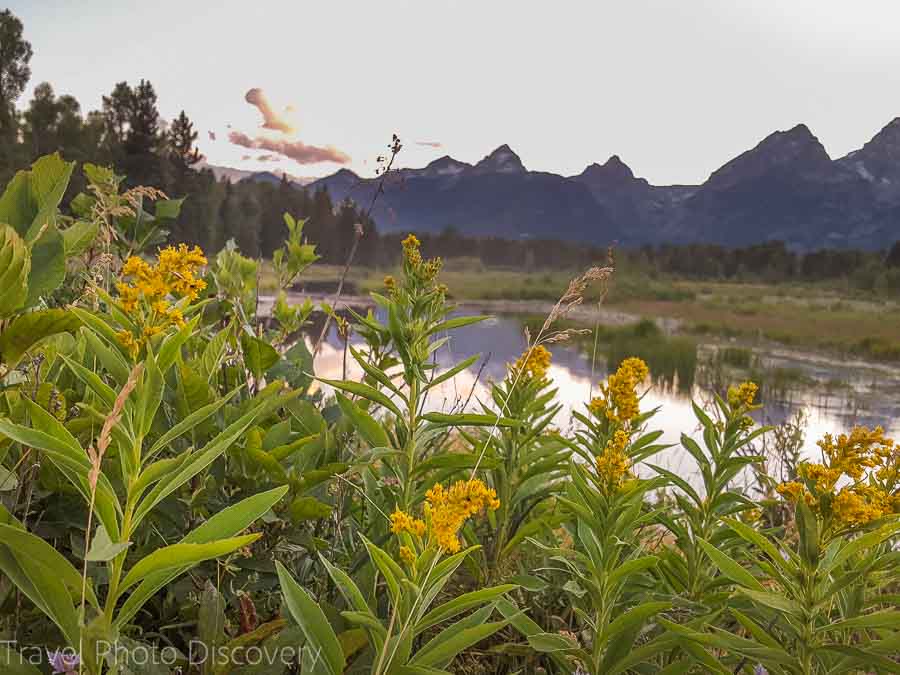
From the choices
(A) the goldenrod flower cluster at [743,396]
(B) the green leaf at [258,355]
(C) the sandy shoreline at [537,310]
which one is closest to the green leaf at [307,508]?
(B) the green leaf at [258,355]

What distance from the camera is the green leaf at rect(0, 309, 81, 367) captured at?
93 cm

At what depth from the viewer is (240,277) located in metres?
2.34

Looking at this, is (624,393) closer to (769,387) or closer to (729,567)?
(729,567)

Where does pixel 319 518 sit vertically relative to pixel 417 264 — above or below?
below

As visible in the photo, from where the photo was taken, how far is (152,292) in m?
0.93


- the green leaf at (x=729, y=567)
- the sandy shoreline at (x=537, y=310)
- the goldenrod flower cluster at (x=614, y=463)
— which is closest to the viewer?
the green leaf at (x=729, y=567)

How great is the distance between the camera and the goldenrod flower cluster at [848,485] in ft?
3.69

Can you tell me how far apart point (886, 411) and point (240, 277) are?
13575 mm

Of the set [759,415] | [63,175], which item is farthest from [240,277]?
[759,415]

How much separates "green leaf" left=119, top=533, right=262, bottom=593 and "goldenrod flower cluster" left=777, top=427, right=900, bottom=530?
1.02 meters

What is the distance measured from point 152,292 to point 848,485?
1.48m

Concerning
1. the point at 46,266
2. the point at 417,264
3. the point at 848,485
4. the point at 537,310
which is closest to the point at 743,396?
the point at 848,485

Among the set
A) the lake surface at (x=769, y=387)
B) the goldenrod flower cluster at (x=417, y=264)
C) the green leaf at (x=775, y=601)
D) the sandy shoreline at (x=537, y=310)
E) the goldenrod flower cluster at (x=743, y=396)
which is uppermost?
the goldenrod flower cluster at (x=417, y=264)

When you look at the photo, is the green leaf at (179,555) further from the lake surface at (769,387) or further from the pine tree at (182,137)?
the pine tree at (182,137)
